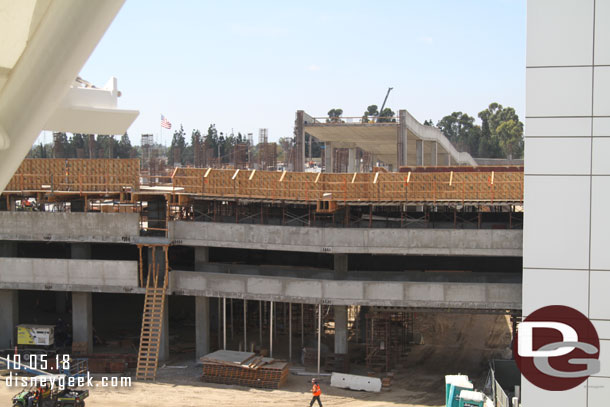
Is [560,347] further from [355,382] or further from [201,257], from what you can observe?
[201,257]

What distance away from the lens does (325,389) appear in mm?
29797

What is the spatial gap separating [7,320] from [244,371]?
14.3 metres

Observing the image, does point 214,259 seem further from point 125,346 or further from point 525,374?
point 525,374

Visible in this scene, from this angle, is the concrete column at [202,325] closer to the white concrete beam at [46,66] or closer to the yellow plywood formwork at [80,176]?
the yellow plywood formwork at [80,176]

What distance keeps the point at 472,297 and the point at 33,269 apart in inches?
844

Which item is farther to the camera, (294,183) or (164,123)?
(164,123)

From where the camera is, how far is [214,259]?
42.5 m

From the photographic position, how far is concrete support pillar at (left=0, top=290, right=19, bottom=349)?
3569cm

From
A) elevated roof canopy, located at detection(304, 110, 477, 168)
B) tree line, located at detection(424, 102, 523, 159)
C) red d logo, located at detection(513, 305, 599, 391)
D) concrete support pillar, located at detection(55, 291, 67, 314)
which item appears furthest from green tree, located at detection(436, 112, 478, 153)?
red d logo, located at detection(513, 305, 599, 391)

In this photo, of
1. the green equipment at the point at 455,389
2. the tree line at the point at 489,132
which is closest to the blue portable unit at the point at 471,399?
the green equipment at the point at 455,389

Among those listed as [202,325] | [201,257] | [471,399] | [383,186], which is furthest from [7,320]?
[471,399]

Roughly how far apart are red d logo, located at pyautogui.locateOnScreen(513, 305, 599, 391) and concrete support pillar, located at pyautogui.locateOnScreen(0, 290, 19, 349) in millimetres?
31545

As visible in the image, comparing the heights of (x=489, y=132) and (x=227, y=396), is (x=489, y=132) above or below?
above

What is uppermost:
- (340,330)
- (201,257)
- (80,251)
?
(80,251)
